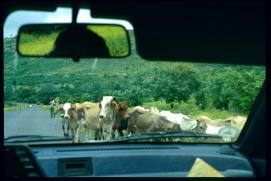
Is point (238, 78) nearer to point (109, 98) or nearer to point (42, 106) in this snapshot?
point (109, 98)

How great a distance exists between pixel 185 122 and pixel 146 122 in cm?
33

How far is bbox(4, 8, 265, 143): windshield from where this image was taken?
14.8 ft

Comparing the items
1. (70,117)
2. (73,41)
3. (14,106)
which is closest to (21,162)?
(73,41)

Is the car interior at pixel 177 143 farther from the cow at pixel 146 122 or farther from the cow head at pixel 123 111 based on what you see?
the cow head at pixel 123 111

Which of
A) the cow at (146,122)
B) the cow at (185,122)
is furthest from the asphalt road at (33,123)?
the cow at (185,122)

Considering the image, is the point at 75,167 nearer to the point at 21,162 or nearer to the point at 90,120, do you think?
the point at 90,120

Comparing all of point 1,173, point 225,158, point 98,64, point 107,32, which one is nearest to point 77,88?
point 98,64

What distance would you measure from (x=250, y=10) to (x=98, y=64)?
3.77ft

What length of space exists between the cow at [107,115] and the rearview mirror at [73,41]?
32.5 inches

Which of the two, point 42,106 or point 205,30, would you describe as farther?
point 42,106

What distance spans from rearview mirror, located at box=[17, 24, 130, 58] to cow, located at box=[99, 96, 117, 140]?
0.83 m

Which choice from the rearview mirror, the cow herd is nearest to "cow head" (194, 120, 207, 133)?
the cow herd

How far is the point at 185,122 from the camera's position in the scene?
195 inches

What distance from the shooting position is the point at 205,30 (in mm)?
4406
